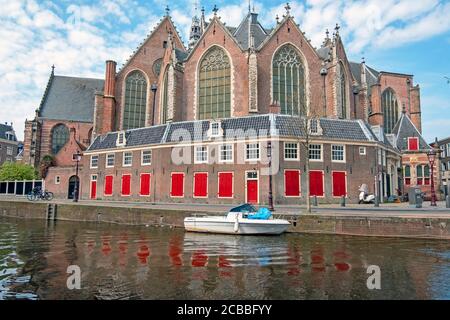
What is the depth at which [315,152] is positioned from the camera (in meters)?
27.7

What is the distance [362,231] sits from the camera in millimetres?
16578

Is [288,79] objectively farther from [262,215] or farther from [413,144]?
[262,215]

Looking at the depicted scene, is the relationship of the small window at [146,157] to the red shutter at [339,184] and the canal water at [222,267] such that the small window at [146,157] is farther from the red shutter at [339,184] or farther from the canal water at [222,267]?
the red shutter at [339,184]

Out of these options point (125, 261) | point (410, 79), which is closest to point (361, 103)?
point (410, 79)

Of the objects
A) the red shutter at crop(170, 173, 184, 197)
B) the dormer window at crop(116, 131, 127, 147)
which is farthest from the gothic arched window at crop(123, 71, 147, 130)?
the red shutter at crop(170, 173, 184, 197)

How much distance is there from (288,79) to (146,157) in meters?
17.7

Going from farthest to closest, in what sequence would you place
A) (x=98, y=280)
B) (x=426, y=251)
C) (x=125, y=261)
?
1. (x=426, y=251)
2. (x=125, y=261)
3. (x=98, y=280)

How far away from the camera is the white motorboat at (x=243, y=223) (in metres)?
17.2

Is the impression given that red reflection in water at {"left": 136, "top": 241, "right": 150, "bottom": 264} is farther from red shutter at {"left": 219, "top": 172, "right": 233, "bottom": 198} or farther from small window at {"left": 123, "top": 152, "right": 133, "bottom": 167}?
small window at {"left": 123, "top": 152, "right": 133, "bottom": 167}

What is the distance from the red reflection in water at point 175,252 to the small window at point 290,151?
14.0 metres

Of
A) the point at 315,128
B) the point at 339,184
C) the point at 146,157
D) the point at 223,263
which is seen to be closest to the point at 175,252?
the point at 223,263

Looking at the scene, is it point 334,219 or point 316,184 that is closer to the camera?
point 334,219
